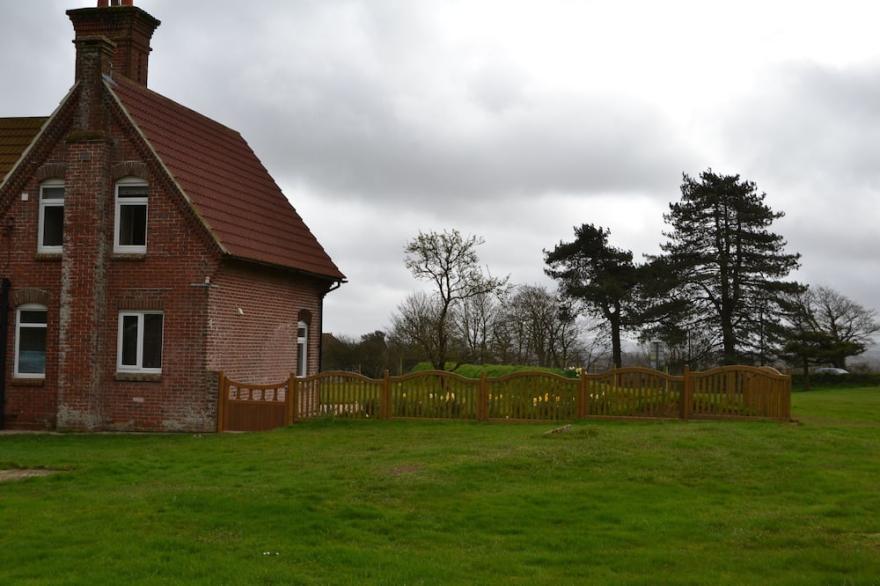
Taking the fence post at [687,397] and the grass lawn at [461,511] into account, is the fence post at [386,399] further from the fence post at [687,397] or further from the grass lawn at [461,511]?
the fence post at [687,397]

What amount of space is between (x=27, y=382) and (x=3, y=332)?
1.38 meters

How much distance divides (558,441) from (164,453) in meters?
7.28

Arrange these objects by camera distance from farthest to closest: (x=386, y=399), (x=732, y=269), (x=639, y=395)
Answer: (x=732, y=269) < (x=386, y=399) < (x=639, y=395)

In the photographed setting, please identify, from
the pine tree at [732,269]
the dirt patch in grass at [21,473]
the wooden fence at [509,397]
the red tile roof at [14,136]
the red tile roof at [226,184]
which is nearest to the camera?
the dirt patch in grass at [21,473]

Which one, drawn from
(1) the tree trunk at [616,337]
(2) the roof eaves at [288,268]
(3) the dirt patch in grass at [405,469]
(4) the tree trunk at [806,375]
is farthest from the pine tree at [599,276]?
(3) the dirt patch in grass at [405,469]

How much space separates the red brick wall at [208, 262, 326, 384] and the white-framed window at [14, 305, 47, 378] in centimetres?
466

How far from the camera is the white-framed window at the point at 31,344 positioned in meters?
22.4

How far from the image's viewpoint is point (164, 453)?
16.6m

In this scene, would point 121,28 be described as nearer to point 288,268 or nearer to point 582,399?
point 288,268

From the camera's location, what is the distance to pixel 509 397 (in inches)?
827

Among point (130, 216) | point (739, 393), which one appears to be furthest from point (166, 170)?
point (739, 393)

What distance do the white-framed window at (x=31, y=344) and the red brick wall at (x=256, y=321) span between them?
15.3ft

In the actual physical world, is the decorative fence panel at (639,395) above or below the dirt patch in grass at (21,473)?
above

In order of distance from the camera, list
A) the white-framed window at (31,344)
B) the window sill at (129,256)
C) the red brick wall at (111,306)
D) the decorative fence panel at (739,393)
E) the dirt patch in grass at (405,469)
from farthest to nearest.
A: the white-framed window at (31,344) < the window sill at (129,256) < the red brick wall at (111,306) < the decorative fence panel at (739,393) < the dirt patch in grass at (405,469)
